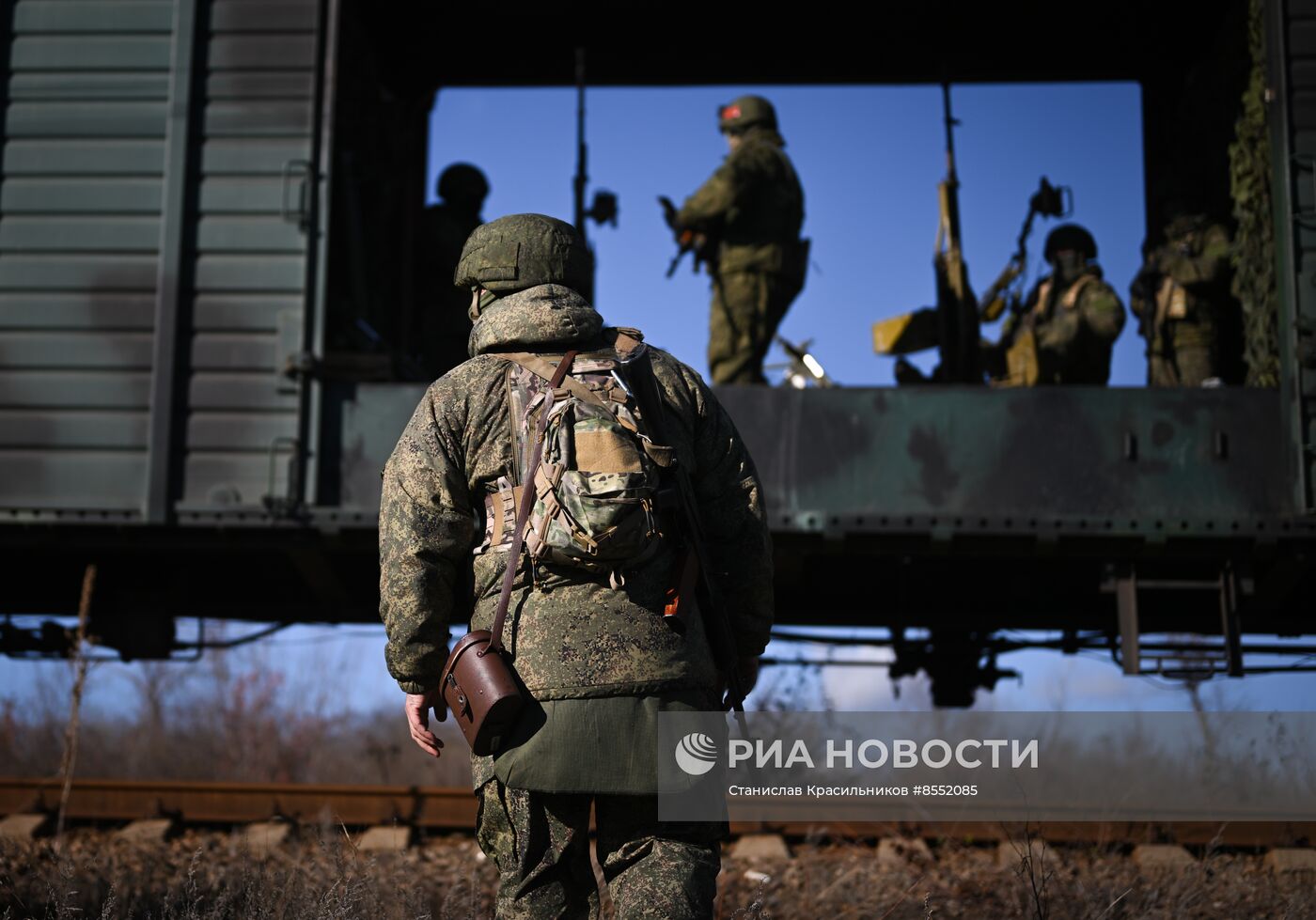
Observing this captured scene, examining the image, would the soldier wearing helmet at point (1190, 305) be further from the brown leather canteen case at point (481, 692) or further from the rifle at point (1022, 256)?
the brown leather canteen case at point (481, 692)

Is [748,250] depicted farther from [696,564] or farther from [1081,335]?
[696,564]

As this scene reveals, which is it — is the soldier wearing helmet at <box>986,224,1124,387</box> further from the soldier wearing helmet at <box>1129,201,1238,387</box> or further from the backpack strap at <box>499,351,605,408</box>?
the backpack strap at <box>499,351,605,408</box>

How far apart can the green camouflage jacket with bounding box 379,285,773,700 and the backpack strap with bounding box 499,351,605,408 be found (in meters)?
0.03

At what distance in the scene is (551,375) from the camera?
121 inches

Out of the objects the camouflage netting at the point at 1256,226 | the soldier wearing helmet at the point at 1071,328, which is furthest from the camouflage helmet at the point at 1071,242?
the camouflage netting at the point at 1256,226

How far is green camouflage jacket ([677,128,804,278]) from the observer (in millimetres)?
7738

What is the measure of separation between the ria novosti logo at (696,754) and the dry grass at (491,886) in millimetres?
833

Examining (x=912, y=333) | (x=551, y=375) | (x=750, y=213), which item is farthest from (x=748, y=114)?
(x=551, y=375)

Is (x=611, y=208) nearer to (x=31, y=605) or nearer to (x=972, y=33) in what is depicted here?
(x=972, y=33)

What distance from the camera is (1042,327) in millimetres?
8078

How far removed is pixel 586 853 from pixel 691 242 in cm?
533

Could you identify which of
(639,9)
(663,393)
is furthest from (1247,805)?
(639,9)

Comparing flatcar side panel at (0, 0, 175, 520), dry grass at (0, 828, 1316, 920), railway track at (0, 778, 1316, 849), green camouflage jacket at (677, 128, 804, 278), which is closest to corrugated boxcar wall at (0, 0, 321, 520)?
flatcar side panel at (0, 0, 175, 520)

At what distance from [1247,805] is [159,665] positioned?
1343 centimetres
